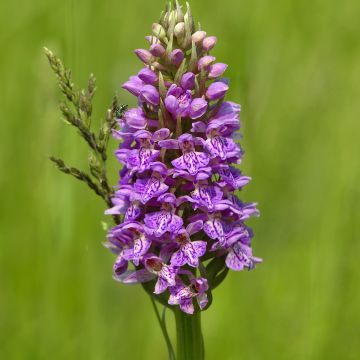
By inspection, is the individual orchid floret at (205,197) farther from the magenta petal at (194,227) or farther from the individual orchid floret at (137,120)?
the individual orchid floret at (137,120)

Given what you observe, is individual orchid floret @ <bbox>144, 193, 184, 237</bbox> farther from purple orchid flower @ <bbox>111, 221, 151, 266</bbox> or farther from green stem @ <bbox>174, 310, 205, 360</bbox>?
green stem @ <bbox>174, 310, 205, 360</bbox>

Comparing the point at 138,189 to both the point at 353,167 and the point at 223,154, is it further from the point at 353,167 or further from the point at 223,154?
the point at 353,167

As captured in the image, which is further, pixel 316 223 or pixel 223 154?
pixel 316 223

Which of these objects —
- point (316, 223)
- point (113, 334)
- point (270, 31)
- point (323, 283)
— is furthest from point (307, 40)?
point (113, 334)

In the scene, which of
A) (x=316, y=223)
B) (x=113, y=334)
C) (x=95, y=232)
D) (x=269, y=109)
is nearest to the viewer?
(x=113, y=334)

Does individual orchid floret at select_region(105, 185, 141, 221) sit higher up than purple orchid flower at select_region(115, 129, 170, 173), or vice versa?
purple orchid flower at select_region(115, 129, 170, 173)

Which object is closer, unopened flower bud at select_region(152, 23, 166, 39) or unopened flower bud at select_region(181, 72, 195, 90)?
unopened flower bud at select_region(181, 72, 195, 90)

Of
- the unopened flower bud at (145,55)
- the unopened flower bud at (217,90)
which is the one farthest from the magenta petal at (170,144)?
the unopened flower bud at (145,55)

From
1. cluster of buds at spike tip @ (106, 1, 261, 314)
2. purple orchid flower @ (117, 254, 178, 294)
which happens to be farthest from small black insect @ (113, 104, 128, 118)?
purple orchid flower @ (117, 254, 178, 294)
